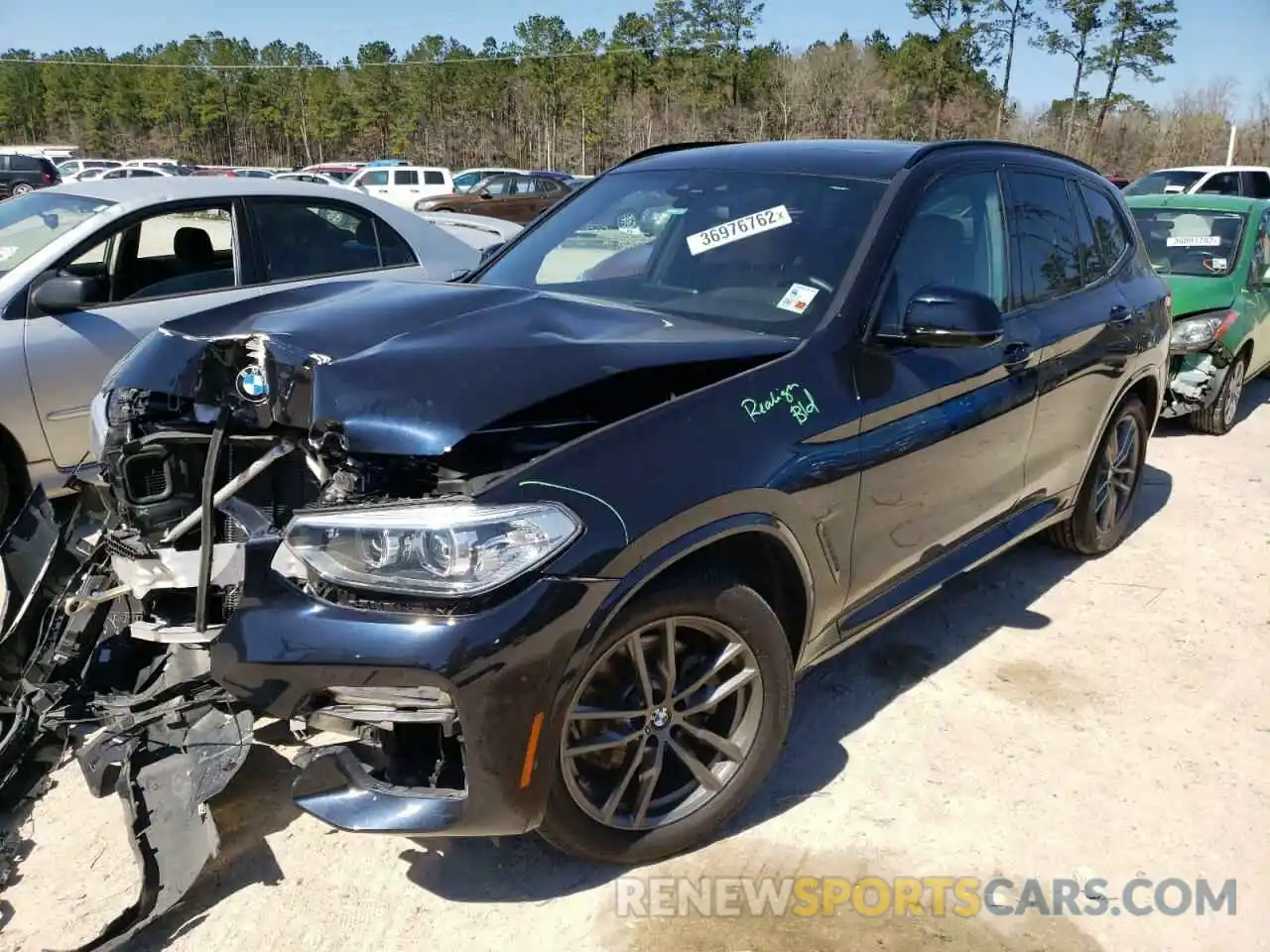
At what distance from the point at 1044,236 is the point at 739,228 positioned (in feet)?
4.83

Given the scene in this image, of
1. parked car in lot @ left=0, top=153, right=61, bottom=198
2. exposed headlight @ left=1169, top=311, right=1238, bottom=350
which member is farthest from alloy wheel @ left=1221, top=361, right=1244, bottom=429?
parked car in lot @ left=0, top=153, right=61, bottom=198

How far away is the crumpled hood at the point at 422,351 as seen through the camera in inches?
87.4

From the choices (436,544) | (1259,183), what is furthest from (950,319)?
(1259,183)

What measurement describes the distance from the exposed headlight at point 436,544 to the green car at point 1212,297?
6.30 metres

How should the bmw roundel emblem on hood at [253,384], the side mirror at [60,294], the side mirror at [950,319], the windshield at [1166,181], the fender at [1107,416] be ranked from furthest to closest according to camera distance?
the windshield at [1166,181] < the side mirror at [60,294] < the fender at [1107,416] < the side mirror at [950,319] < the bmw roundel emblem on hood at [253,384]

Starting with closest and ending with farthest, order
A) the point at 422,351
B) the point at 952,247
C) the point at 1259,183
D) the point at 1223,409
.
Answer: the point at 422,351 < the point at 952,247 < the point at 1223,409 < the point at 1259,183

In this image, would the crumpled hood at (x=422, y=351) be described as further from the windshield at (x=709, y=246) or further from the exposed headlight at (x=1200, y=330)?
the exposed headlight at (x=1200, y=330)

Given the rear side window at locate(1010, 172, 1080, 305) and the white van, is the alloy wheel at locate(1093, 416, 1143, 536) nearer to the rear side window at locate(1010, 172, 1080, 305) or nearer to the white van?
the rear side window at locate(1010, 172, 1080, 305)

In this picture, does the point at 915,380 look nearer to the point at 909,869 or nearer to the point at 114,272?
the point at 909,869

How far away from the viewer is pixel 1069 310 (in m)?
3.92

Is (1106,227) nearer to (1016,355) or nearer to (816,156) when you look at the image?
(1016,355)

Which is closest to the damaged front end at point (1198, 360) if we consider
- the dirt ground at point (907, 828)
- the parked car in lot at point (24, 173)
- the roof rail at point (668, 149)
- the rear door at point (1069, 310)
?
the rear door at point (1069, 310)

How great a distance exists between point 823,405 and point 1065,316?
176 centimetres

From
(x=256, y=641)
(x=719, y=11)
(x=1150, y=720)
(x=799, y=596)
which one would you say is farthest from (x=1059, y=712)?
(x=719, y=11)
